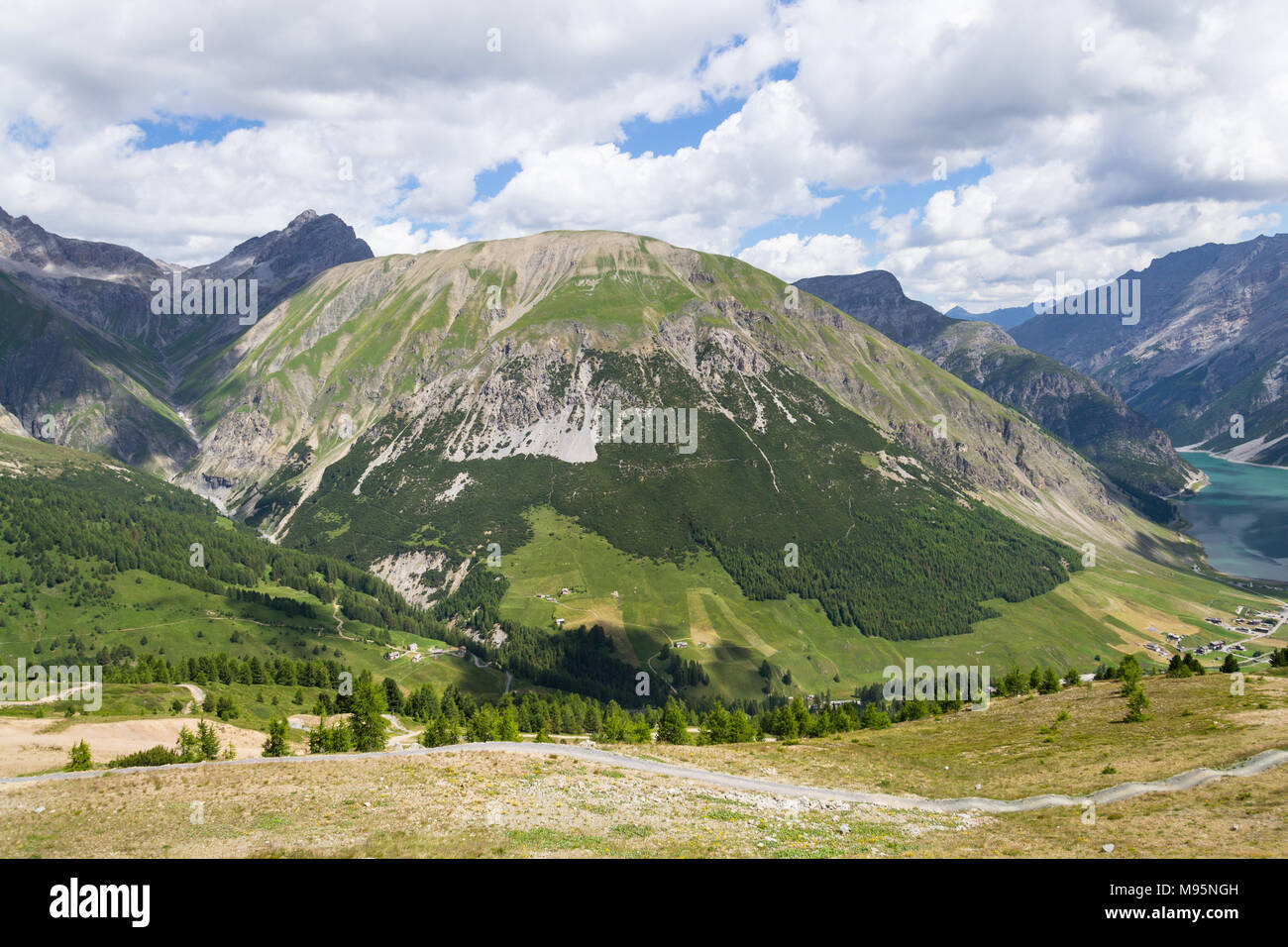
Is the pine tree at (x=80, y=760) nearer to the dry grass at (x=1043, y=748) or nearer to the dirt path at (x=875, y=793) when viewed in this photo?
the dirt path at (x=875, y=793)

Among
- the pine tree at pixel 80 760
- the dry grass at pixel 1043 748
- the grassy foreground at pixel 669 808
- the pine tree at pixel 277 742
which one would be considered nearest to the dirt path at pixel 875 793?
the grassy foreground at pixel 669 808

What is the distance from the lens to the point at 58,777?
182ft

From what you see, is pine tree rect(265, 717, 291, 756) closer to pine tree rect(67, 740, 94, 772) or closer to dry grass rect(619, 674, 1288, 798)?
pine tree rect(67, 740, 94, 772)

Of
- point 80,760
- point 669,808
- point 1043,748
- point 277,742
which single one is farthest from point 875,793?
point 80,760

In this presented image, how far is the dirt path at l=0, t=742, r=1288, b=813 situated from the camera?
46094 millimetres

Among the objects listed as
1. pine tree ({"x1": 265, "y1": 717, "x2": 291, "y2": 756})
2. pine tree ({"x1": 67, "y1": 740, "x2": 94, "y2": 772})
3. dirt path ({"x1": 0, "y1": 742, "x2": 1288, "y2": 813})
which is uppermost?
dirt path ({"x1": 0, "y1": 742, "x2": 1288, "y2": 813})

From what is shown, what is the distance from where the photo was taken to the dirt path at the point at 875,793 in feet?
151

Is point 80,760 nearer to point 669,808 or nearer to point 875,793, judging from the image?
point 669,808

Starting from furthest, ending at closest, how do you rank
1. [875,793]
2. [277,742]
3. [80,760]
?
1. [277,742]
2. [80,760]
3. [875,793]

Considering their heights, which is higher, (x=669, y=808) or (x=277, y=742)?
(x=669, y=808)

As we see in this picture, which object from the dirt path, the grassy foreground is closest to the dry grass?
the grassy foreground

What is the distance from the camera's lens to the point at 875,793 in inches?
2103

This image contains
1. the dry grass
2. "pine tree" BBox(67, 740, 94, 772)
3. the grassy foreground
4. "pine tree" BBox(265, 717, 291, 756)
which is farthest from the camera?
"pine tree" BBox(265, 717, 291, 756)
